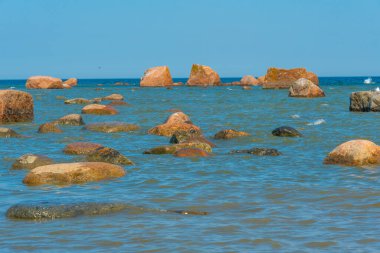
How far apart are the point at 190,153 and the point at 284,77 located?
220ft

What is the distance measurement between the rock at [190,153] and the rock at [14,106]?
12.5 meters

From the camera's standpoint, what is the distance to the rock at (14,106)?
2589cm

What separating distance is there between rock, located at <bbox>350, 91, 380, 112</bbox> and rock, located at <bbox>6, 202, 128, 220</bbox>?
81.1 ft

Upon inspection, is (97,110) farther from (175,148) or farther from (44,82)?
(44,82)

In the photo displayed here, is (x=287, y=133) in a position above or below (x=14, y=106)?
below

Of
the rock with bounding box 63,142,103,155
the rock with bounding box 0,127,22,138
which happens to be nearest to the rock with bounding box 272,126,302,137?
the rock with bounding box 63,142,103,155

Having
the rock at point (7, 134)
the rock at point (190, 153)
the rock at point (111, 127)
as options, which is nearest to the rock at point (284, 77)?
the rock at point (111, 127)

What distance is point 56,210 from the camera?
8844 millimetres

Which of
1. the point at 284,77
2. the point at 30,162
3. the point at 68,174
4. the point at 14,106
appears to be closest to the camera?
the point at 68,174

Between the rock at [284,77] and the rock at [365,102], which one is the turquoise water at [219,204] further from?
the rock at [284,77]

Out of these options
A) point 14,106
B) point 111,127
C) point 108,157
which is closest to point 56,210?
point 108,157

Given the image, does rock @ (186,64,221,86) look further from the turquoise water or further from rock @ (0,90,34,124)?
the turquoise water

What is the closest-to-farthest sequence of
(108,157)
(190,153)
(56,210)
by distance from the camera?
(56,210)
(108,157)
(190,153)

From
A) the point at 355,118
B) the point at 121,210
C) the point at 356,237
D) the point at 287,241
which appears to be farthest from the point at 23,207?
the point at 355,118
